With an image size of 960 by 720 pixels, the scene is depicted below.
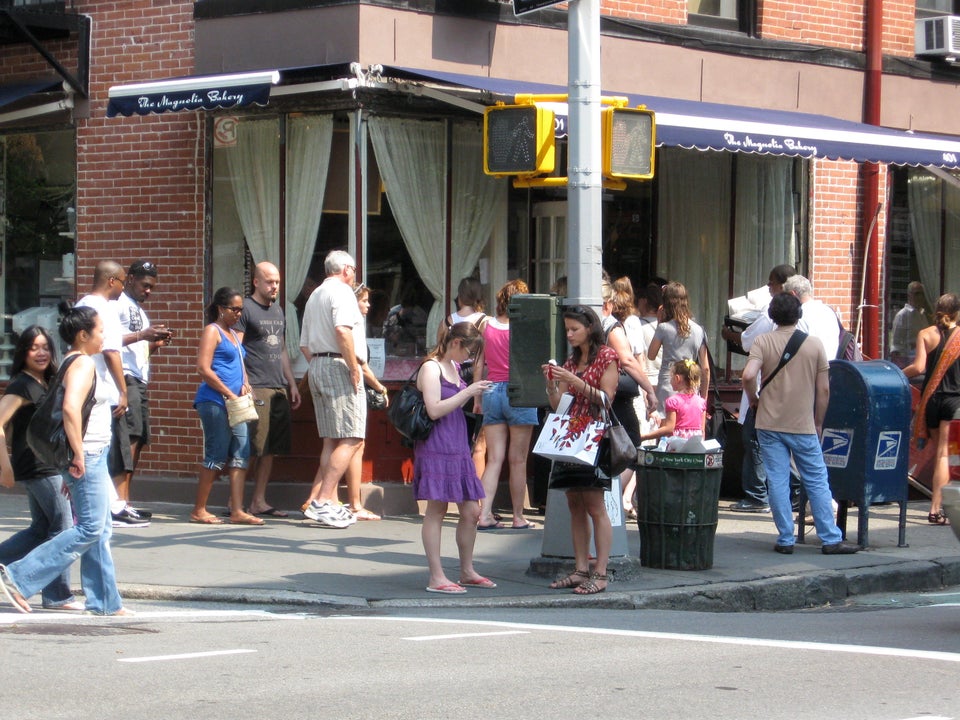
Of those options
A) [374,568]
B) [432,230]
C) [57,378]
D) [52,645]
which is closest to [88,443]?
[57,378]

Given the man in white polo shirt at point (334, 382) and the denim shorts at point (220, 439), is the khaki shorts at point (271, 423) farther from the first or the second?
the man in white polo shirt at point (334, 382)

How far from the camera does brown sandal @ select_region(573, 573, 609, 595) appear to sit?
31.2 feet

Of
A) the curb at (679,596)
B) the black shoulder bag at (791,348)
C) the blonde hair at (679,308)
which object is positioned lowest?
the curb at (679,596)

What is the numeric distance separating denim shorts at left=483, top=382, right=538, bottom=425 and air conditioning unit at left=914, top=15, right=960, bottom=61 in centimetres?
762

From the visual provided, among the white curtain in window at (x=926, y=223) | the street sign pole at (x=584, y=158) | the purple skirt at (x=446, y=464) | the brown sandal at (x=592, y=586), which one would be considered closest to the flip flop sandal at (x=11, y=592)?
the purple skirt at (x=446, y=464)

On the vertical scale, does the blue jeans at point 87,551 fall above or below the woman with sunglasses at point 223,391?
below

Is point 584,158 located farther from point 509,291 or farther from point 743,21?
point 743,21

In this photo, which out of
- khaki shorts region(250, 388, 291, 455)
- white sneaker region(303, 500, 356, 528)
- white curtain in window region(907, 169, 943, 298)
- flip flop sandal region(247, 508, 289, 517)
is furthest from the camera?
white curtain in window region(907, 169, 943, 298)

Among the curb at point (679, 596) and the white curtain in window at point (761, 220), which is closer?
the curb at point (679, 596)

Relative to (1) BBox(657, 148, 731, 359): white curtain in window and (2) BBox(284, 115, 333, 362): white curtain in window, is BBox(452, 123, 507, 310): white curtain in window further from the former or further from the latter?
(1) BBox(657, 148, 731, 359): white curtain in window

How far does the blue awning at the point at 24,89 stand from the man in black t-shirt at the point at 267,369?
3202mm

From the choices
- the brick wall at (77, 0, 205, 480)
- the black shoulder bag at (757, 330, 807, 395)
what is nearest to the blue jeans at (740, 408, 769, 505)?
the black shoulder bag at (757, 330, 807, 395)

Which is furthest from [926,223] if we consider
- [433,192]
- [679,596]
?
[679,596]

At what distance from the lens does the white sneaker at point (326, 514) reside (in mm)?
11836
